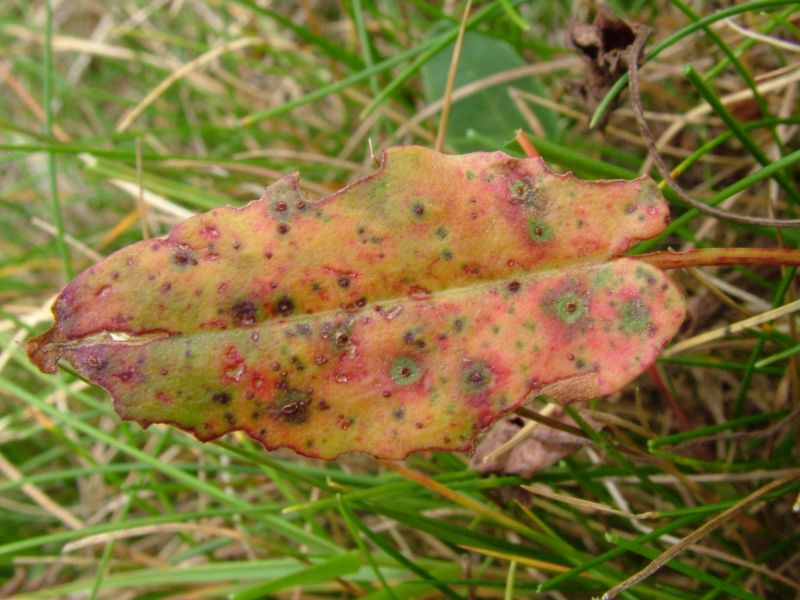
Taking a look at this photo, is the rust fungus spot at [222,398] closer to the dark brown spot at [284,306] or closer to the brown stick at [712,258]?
the dark brown spot at [284,306]

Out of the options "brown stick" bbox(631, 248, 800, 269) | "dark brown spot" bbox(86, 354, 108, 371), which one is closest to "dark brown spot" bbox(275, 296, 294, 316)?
"dark brown spot" bbox(86, 354, 108, 371)

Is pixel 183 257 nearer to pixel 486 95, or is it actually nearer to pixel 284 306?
pixel 284 306

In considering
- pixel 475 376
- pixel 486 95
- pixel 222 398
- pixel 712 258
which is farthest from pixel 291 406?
pixel 486 95

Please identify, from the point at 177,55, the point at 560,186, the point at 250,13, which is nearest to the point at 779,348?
the point at 560,186

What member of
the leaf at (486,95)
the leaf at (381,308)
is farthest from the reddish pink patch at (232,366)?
the leaf at (486,95)

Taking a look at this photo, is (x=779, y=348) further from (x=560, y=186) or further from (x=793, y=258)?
(x=560, y=186)

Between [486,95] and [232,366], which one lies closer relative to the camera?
[232,366]
